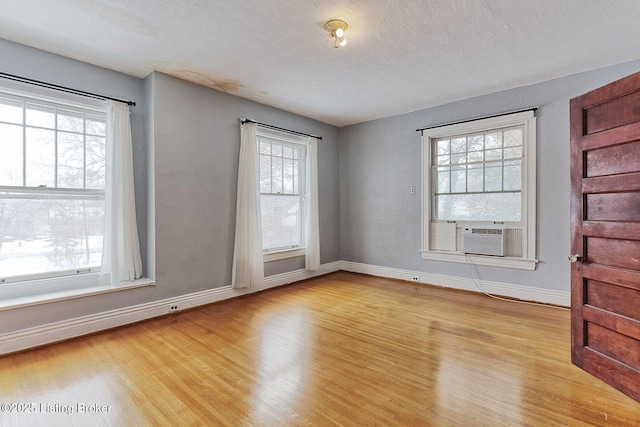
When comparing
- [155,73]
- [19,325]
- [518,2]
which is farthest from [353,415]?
[155,73]

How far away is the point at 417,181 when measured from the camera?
501 cm

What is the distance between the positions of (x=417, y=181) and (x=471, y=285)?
178 cm

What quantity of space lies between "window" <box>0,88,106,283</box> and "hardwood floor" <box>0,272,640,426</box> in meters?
0.86

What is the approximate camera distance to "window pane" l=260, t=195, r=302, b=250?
479cm

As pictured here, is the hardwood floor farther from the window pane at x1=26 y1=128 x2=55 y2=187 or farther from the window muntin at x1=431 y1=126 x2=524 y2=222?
the window pane at x1=26 y1=128 x2=55 y2=187

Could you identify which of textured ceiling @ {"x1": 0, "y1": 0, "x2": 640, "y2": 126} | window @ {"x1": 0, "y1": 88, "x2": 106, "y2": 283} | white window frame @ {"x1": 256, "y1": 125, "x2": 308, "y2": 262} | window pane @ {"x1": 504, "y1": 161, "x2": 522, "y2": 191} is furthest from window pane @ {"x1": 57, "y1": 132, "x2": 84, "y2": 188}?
window pane @ {"x1": 504, "y1": 161, "x2": 522, "y2": 191}

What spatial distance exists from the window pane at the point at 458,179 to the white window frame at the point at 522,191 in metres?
0.33

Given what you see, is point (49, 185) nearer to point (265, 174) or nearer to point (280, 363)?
point (265, 174)

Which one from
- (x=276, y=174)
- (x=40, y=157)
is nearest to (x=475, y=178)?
(x=276, y=174)

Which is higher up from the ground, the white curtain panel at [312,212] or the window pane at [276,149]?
the window pane at [276,149]

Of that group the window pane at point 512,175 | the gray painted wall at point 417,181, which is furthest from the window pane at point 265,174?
the window pane at point 512,175

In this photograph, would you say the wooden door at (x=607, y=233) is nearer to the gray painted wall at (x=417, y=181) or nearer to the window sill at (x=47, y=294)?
the gray painted wall at (x=417, y=181)

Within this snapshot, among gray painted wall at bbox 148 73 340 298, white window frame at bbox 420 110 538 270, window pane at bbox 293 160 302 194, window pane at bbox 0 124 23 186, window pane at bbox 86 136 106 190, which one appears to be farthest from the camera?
window pane at bbox 293 160 302 194

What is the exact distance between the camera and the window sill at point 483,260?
4020 mm
